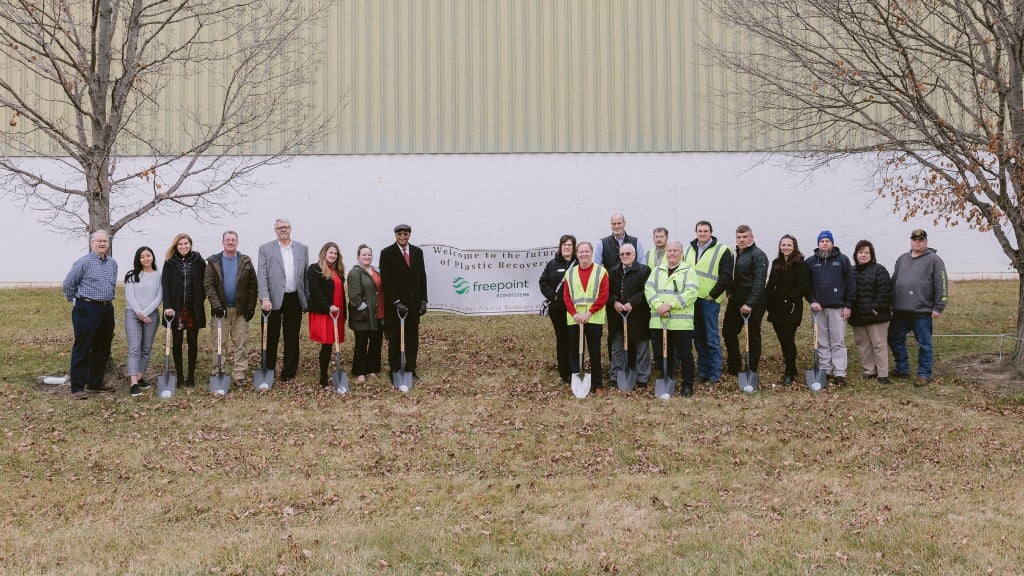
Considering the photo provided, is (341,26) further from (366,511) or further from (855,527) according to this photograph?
(855,527)

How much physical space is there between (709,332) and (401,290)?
351 centimetres

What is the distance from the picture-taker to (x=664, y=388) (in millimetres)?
8711

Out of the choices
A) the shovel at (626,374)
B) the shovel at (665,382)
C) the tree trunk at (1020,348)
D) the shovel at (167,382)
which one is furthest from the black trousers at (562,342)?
A: the tree trunk at (1020,348)

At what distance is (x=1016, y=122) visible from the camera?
30.5ft

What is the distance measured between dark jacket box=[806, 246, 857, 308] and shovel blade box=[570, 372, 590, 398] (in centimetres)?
265

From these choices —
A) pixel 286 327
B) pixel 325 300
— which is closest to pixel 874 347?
pixel 325 300

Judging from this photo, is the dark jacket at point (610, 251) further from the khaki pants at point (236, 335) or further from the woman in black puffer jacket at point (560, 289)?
the khaki pants at point (236, 335)

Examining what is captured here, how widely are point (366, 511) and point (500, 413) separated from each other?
2.73m

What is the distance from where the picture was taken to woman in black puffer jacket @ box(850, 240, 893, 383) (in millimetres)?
9234

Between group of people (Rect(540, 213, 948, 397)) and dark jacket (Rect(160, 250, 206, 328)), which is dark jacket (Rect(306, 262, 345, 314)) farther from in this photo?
group of people (Rect(540, 213, 948, 397))

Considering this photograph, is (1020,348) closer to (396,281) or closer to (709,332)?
(709,332)

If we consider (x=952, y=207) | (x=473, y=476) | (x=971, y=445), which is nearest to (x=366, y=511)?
(x=473, y=476)

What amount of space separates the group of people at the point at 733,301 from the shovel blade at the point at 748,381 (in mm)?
154

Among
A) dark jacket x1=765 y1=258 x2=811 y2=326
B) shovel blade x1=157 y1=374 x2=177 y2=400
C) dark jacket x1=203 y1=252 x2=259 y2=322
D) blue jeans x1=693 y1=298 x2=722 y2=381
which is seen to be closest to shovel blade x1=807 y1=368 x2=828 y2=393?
dark jacket x1=765 y1=258 x2=811 y2=326
